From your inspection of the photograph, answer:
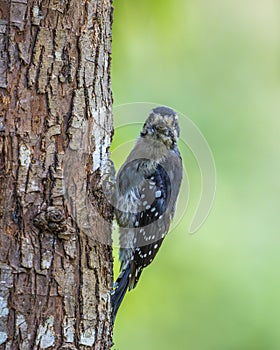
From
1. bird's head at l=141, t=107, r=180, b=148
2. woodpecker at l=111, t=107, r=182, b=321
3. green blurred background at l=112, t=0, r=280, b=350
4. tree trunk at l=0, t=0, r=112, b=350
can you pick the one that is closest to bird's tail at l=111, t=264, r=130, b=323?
woodpecker at l=111, t=107, r=182, b=321

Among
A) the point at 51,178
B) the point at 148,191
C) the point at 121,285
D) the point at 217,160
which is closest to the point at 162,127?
Answer: the point at 148,191

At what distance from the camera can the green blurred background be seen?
5.67 m

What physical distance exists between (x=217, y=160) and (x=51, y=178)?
3566mm

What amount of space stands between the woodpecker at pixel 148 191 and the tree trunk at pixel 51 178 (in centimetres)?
109

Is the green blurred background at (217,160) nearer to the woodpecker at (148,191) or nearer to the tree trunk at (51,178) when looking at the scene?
the woodpecker at (148,191)

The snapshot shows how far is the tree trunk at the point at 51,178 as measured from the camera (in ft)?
7.83

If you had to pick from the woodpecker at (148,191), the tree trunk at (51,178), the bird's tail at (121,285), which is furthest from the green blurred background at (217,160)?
the tree trunk at (51,178)

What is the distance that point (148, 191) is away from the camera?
387 centimetres

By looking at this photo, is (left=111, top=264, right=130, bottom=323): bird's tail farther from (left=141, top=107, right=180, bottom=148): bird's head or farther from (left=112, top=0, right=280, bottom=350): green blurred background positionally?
(left=112, top=0, right=280, bottom=350): green blurred background

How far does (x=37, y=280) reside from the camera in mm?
2408

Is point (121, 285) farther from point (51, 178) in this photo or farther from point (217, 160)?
point (217, 160)

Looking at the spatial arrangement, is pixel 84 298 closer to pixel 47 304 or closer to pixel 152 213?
pixel 47 304

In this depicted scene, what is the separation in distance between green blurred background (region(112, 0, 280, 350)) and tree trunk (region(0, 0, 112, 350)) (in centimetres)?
264

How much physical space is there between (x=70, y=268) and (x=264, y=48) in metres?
4.41
